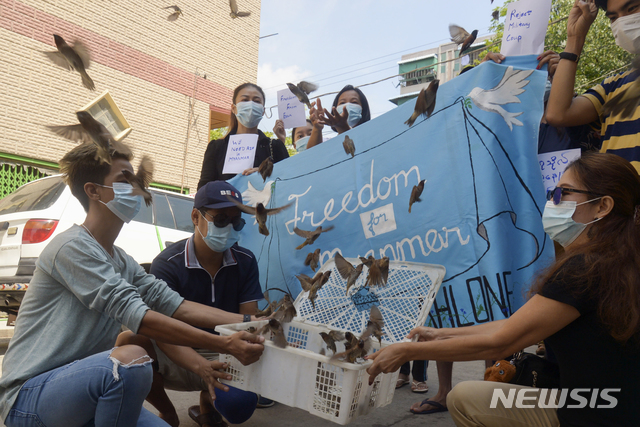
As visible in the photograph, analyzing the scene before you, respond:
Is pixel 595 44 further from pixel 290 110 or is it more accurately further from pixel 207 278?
pixel 207 278

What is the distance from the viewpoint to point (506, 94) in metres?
2.52

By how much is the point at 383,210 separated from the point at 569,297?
1.44 meters

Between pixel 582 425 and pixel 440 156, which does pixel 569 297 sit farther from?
pixel 440 156

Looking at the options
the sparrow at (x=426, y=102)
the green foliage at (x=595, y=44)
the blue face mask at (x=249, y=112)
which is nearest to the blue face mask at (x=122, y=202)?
the sparrow at (x=426, y=102)

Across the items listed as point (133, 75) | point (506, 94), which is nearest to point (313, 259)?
point (506, 94)

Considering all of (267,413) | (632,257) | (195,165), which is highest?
(195,165)

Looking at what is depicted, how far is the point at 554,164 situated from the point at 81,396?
241 cm

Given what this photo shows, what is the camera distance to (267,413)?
10.3 ft

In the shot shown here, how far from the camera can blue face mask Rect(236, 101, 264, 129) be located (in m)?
4.00

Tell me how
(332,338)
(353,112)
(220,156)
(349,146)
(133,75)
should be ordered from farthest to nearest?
(133,75)
(220,156)
(353,112)
(349,146)
(332,338)

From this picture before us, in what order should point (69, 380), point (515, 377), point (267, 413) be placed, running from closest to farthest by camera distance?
point (69, 380) → point (515, 377) → point (267, 413)

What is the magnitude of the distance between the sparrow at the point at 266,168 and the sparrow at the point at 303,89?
706mm

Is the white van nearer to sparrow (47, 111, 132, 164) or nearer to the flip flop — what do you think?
sparrow (47, 111, 132, 164)

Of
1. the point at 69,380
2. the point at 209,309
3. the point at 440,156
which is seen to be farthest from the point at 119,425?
the point at 440,156
